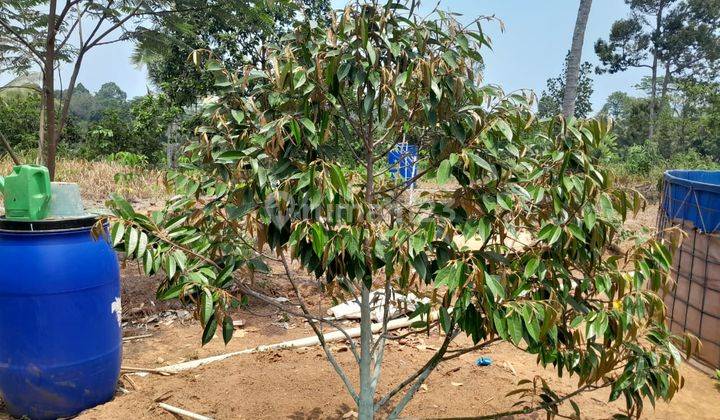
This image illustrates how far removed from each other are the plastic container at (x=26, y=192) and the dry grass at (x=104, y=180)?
5761 millimetres

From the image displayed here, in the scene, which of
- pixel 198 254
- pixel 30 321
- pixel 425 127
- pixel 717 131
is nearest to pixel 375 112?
pixel 425 127

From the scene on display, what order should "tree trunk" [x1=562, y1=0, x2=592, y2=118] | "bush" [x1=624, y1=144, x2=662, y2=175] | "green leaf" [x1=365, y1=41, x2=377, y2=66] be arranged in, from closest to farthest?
"green leaf" [x1=365, y1=41, x2=377, y2=66] → "tree trunk" [x1=562, y1=0, x2=592, y2=118] → "bush" [x1=624, y1=144, x2=662, y2=175]

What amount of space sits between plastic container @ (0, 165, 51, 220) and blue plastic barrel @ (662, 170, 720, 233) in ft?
15.9

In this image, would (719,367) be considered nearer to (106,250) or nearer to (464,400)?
(464,400)

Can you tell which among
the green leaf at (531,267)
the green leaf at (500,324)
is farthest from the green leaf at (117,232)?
the green leaf at (531,267)

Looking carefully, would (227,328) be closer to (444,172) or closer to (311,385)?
(444,172)

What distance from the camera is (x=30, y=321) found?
113 inches

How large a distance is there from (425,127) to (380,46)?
435mm

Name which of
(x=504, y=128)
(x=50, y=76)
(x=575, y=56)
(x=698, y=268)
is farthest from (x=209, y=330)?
(x=575, y=56)

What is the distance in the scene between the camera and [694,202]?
461cm

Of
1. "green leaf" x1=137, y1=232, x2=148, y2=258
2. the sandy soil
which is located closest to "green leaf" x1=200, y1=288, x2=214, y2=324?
"green leaf" x1=137, y1=232, x2=148, y2=258

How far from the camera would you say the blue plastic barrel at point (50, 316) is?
9.41ft

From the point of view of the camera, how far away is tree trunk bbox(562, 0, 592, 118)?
6801 mm

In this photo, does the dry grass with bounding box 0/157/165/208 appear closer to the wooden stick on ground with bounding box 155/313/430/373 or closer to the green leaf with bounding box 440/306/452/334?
the wooden stick on ground with bounding box 155/313/430/373
